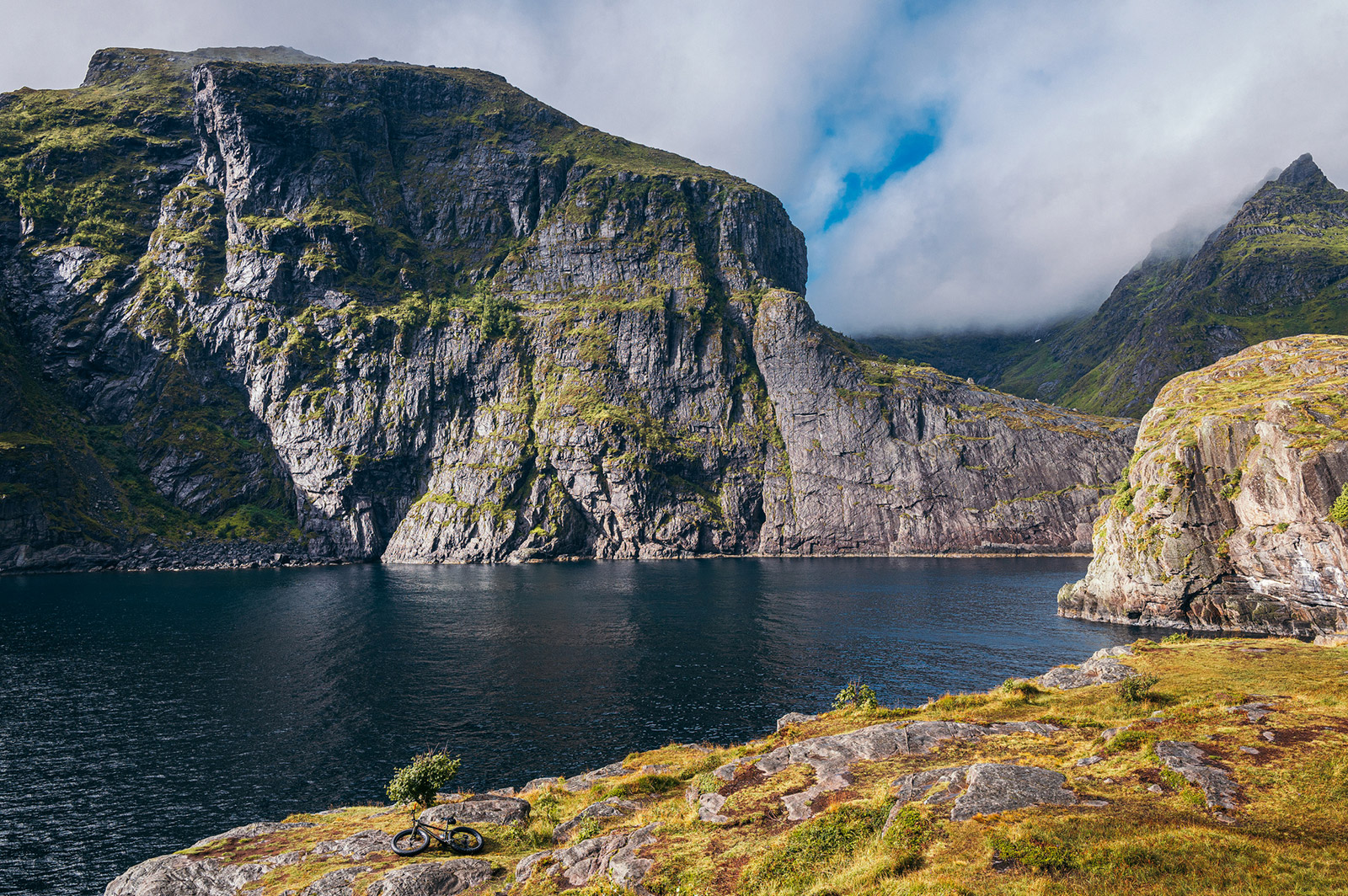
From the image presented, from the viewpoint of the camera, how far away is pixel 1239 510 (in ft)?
235

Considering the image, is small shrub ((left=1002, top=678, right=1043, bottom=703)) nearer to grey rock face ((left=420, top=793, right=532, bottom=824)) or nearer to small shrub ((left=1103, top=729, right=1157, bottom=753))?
small shrub ((left=1103, top=729, right=1157, bottom=753))

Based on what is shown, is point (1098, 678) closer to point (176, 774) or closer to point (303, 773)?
point (303, 773)

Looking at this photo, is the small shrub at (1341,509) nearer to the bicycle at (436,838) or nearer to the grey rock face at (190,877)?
the bicycle at (436,838)

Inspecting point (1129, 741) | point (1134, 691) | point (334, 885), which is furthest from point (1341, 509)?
point (334, 885)

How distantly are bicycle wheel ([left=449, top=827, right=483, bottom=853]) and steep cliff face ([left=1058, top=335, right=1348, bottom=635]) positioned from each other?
8306cm

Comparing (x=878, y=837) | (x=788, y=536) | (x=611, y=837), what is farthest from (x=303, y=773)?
(x=788, y=536)

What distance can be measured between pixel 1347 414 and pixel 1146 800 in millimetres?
84442

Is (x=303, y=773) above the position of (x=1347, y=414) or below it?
below

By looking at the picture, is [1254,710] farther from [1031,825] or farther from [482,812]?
[482,812]

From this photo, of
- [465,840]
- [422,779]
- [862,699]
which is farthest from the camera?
[862,699]

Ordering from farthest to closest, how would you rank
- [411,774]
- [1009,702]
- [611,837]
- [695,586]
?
1. [695,586]
2. [1009,702]
3. [411,774]
4. [611,837]

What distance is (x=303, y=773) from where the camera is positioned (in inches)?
1602

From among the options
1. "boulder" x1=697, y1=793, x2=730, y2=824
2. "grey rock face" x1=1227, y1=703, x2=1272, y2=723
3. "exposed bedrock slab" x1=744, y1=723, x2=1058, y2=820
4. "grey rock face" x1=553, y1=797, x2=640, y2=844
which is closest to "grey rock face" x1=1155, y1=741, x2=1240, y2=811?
"grey rock face" x1=1227, y1=703, x2=1272, y2=723

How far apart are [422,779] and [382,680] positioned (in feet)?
137
